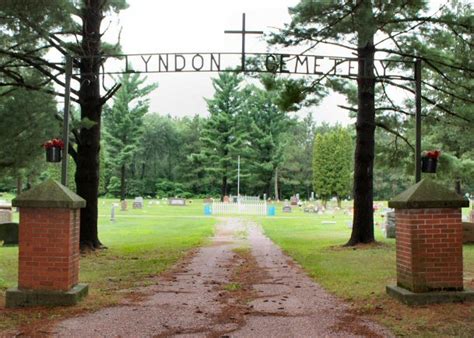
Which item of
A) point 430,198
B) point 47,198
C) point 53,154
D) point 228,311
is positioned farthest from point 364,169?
point 47,198

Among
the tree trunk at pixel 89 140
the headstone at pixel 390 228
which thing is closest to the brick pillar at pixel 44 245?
the tree trunk at pixel 89 140

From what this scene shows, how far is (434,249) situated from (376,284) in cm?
172

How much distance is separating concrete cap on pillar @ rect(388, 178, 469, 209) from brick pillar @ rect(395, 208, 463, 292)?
66 millimetres

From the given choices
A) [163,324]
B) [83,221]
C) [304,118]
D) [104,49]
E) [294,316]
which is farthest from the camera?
[304,118]

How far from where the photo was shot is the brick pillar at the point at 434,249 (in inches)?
245

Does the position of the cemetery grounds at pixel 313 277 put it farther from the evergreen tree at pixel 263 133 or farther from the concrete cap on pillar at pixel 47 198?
the evergreen tree at pixel 263 133

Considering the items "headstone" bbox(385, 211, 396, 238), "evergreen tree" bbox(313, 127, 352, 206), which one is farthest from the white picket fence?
"headstone" bbox(385, 211, 396, 238)

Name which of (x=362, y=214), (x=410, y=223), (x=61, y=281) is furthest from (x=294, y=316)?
(x=362, y=214)

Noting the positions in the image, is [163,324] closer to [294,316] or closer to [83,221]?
[294,316]

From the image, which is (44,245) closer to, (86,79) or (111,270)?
(111,270)

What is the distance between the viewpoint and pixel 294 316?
226 inches

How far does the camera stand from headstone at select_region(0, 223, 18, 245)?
14.9 metres

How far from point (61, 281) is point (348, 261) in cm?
628

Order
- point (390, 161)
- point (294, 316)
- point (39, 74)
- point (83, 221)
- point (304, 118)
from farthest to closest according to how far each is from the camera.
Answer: point (304, 118)
point (390, 161)
point (83, 221)
point (39, 74)
point (294, 316)
